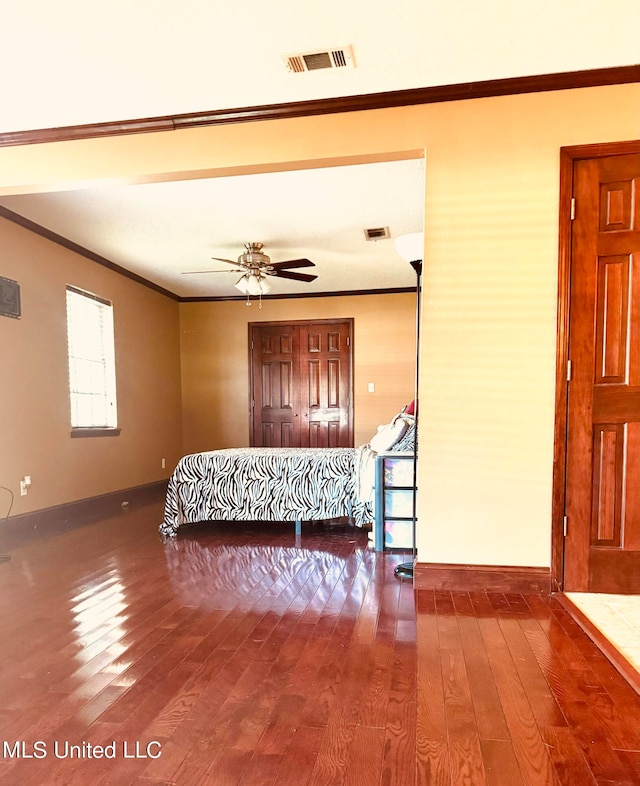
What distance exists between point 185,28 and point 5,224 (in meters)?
2.69

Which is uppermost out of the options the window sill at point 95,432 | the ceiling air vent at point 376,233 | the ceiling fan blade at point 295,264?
the ceiling air vent at point 376,233

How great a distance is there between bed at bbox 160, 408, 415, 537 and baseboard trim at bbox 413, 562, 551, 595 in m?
1.26

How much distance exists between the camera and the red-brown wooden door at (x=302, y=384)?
6.53 meters

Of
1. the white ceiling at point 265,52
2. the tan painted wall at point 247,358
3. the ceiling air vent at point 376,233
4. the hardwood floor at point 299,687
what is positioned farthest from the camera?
the tan painted wall at point 247,358

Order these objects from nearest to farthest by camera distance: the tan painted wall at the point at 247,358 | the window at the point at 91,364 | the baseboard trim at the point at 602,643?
the baseboard trim at the point at 602,643
the window at the point at 91,364
the tan painted wall at the point at 247,358

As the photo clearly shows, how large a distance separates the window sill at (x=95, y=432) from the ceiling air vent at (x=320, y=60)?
3770 millimetres

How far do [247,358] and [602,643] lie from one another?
5.52 m

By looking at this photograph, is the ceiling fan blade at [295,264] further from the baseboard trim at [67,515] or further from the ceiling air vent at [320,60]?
the baseboard trim at [67,515]

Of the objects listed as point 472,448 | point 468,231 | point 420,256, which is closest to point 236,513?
point 472,448

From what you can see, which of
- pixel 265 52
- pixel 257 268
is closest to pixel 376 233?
pixel 257 268

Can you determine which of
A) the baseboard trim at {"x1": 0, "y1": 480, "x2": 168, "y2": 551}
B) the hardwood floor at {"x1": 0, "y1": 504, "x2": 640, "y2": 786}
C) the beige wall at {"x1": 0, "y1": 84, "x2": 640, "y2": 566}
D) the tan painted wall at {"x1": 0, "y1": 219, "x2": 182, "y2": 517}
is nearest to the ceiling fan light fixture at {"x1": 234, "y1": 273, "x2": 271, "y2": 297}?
the tan painted wall at {"x1": 0, "y1": 219, "x2": 182, "y2": 517}

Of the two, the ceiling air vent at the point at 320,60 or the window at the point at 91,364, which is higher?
the ceiling air vent at the point at 320,60

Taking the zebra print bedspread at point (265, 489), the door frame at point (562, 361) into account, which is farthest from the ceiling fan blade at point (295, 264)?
the door frame at point (562, 361)

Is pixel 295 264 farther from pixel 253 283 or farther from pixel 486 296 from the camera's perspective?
pixel 486 296
